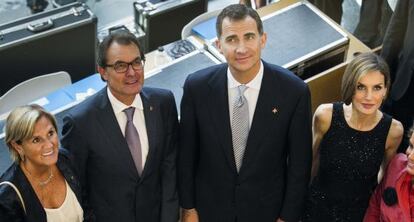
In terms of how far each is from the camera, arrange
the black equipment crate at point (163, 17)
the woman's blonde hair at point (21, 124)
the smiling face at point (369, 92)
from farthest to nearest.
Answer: the black equipment crate at point (163, 17) → the smiling face at point (369, 92) → the woman's blonde hair at point (21, 124)

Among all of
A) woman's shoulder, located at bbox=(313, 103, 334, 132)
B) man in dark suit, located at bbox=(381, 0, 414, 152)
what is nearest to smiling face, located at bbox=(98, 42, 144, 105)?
woman's shoulder, located at bbox=(313, 103, 334, 132)

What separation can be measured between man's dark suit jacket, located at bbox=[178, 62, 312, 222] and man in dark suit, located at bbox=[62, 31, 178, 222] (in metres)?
0.09

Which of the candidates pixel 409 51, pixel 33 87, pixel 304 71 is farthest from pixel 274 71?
pixel 33 87

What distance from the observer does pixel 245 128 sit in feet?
8.46

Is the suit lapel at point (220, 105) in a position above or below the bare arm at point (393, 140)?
above

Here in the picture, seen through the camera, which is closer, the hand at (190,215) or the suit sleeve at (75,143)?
the suit sleeve at (75,143)

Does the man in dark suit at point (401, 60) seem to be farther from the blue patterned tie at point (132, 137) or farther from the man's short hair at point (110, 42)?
the man's short hair at point (110, 42)

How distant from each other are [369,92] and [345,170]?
0.38 m

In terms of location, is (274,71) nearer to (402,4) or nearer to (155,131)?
(155,131)

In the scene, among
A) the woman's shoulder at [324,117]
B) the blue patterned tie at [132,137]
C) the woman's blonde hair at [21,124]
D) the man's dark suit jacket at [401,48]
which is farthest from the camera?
the man's dark suit jacket at [401,48]

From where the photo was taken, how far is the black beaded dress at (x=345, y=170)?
274 centimetres

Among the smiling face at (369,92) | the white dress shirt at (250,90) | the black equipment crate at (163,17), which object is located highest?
the white dress shirt at (250,90)

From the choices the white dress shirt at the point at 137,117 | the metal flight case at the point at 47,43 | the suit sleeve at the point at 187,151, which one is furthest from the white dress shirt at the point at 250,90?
the metal flight case at the point at 47,43

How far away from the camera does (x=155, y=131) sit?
8.48ft
